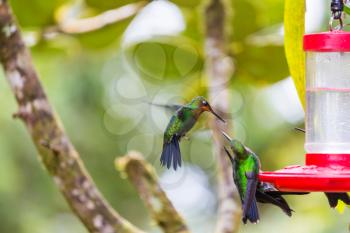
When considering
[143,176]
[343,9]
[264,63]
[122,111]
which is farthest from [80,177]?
[122,111]

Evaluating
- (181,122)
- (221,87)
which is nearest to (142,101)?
(181,122)

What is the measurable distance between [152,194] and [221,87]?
51cm

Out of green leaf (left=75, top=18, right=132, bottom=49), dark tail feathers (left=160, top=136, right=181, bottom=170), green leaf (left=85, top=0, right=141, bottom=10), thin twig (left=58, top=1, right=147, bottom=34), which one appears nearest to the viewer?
dark tail feathers (left=160, top=136, right=181, bottom=170)

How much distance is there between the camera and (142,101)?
188cm

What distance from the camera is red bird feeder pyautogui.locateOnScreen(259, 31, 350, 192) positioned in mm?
1519

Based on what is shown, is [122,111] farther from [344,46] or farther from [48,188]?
[344,46]

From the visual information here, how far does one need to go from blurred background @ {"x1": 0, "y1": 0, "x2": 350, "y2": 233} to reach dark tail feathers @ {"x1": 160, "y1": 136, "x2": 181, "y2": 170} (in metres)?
0.08

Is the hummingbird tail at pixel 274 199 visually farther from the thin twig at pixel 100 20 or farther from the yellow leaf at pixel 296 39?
the thin twig at pixel 100 20

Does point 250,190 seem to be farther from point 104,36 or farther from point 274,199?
point 104,36

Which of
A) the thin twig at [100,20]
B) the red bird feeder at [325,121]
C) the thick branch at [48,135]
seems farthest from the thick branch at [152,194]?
the thin twig at [100,20]

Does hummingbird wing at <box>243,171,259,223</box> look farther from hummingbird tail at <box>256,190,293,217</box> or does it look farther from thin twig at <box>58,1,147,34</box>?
thin twig at <box>58,1,147,34</box>

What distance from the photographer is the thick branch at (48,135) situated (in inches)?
86.8

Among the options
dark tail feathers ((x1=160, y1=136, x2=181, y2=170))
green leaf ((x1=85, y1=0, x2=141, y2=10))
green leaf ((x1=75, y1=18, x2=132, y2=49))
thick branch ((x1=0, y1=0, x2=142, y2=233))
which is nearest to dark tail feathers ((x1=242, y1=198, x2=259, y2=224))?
dark tail feathers ((x1=160, y1=136, x2=181, y2=170))

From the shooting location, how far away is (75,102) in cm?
972
